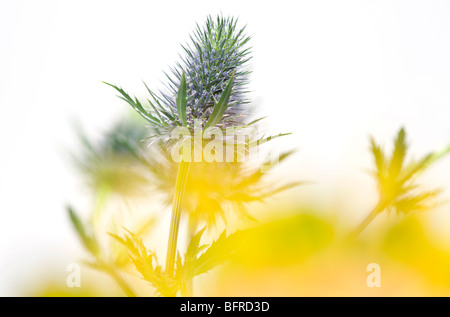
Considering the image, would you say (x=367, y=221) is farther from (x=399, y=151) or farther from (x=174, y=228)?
(x=174, y=228)

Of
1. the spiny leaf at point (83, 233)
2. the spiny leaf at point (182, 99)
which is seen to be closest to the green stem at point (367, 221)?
the spiny leaf at point (182, 99)

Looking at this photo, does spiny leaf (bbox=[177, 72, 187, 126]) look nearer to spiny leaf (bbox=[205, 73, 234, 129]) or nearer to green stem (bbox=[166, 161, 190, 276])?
spiny leaf (bbox=[205, 73, 234, 129])

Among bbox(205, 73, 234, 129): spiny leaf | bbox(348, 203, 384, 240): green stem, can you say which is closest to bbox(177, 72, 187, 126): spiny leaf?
bbox(205, 73, 234, 129): spiny leaf

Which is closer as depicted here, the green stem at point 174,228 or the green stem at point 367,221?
the green stem at point 174,228

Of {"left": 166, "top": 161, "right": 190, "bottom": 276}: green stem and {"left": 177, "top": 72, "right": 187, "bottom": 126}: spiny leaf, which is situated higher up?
{"left": 177, "top": 72, "right": 187, "bottom": 126}: spiny leaf

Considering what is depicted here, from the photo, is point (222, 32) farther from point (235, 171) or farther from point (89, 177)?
point (89, 177)

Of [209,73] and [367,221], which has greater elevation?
[209,73]

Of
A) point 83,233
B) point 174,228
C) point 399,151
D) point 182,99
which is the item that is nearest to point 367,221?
point 399,151

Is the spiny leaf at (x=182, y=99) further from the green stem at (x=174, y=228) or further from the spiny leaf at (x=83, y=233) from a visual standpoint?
the spiny leaf at (x=83, y=233)

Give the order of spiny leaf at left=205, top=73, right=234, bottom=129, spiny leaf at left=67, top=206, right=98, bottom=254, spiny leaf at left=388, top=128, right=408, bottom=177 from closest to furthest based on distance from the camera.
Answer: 1. spiny leaf at left=205, top=73, right=234, bottom=129
2. spiny leaf at left=67, top=206, right=98, bottom=254
3. spiny leaf at left=388, top=128, right=408, bottom=177

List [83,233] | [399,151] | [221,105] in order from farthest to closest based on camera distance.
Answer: [399,151]
[83,233]
[221,105]

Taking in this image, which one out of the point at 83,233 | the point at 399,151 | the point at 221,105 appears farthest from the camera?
the point at 399,151

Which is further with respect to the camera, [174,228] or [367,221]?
[367,221]

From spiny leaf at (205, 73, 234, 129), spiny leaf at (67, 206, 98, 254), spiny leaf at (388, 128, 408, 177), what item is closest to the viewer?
spiny leaf at (205, 73, 234, 129)
